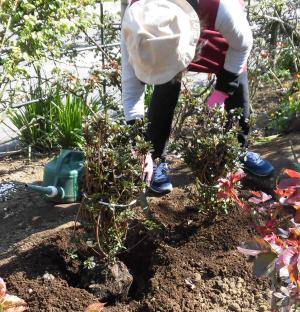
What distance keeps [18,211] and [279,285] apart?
191cm

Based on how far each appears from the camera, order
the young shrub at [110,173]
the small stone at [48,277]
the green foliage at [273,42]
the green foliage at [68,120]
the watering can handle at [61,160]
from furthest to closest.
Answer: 1. the green foliage at [273,42]
2. the green foliage at [68,120]
3. the watering can handle at [61,160]
4. the small stone at [48,277]
5. the young shrub at [110,173]

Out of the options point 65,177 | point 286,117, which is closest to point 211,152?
point 65,177

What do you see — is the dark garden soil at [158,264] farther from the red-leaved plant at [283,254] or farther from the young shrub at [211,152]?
the red-leaved plant at [283,254]

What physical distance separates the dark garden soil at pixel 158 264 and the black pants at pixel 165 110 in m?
0.34

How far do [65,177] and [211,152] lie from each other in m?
0.93

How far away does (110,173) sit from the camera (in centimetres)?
257

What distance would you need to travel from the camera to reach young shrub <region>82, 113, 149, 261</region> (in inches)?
99.7

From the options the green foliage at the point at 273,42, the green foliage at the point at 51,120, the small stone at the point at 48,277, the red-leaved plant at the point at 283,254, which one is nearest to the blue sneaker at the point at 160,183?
the small stone at the point at 48,277

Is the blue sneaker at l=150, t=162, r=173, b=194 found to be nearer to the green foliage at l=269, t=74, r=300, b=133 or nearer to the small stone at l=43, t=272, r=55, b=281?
the small stone at l=43, t=272, r=55, b=281

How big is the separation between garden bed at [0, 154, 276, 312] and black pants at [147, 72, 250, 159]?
0.36 m

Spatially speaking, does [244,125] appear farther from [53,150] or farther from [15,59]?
[53,150]

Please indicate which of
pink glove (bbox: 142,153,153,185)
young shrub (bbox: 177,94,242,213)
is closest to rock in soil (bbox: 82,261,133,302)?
pink glove (bbox: 142,153,153,185)

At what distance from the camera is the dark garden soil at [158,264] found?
2.66m

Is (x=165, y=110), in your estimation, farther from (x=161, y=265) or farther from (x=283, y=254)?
(x=283, y=254)
